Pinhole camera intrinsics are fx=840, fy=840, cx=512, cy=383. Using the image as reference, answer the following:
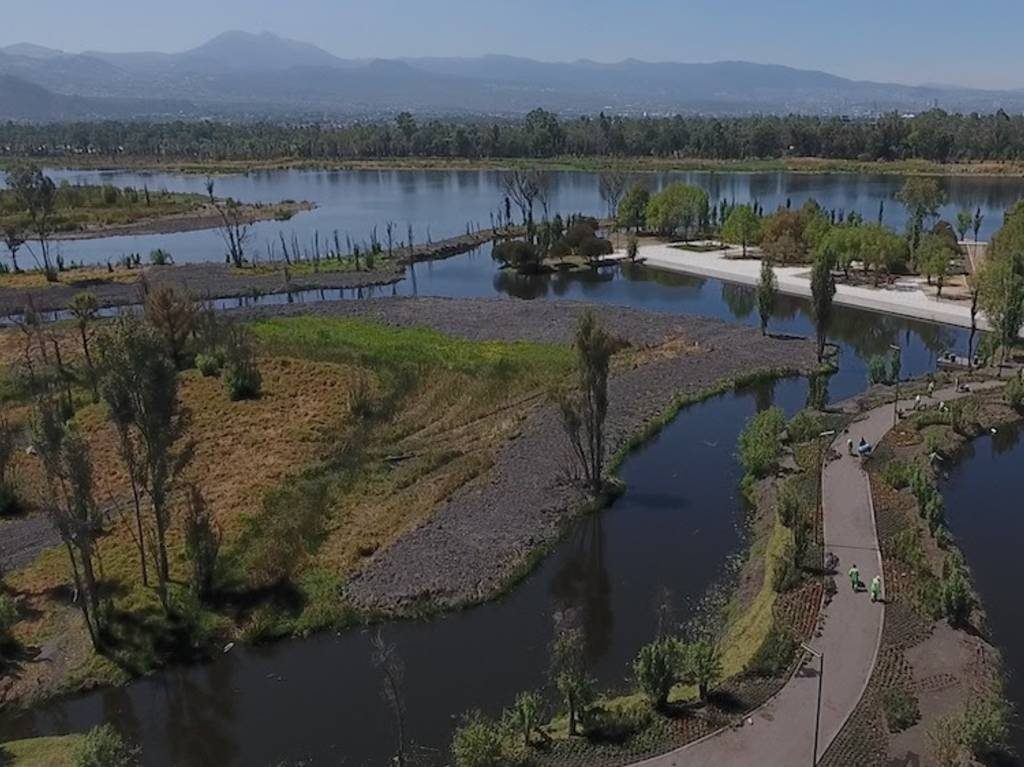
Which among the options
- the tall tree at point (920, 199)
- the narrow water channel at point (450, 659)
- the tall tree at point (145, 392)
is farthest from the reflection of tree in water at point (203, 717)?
the tall tree at point (920, 199)

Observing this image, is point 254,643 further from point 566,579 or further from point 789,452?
point 789,452

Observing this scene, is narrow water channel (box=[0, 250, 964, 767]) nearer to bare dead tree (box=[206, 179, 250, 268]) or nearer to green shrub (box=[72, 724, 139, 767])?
green shrub (box=[72, 724, 139, 767])

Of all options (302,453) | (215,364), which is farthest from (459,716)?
(215,364)

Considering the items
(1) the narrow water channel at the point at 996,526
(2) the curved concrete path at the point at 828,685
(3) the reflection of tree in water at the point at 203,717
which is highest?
(2) the curved concrete path at the point at 828,685

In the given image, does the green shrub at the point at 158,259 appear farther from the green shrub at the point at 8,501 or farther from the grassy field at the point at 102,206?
the green shrub at the point at 8,501

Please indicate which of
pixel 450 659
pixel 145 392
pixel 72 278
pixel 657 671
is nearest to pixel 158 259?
pixel 72 278
